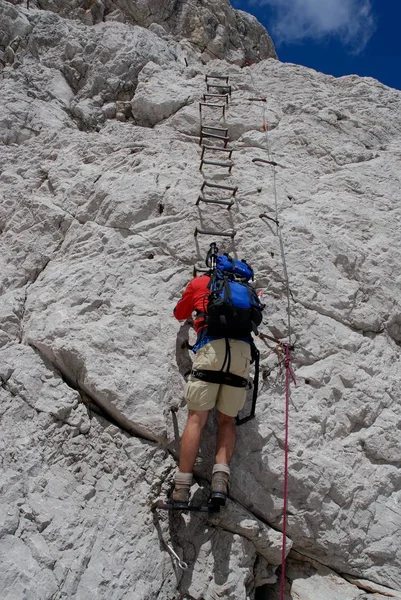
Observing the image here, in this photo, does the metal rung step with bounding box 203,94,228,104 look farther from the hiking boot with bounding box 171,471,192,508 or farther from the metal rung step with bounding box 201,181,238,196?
the hiking boot with bounding box 171,471,192,508

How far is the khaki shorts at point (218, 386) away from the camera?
4750mm

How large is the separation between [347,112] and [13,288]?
27.3 feet

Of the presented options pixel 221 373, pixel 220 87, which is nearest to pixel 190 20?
pixel 220 87

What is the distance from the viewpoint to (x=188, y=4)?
15.9 meters

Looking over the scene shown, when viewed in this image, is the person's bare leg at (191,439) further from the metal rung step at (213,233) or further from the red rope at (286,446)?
the metal rung step at (213,233)

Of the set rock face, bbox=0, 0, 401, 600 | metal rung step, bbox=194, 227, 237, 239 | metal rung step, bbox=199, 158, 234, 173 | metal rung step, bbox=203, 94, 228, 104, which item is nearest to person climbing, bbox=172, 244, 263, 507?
rock face, bbox=0, 0, 401, 600

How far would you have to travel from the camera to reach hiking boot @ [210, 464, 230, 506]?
171 inches

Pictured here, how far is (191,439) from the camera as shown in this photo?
461cm

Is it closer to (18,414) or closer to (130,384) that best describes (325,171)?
(130,384)

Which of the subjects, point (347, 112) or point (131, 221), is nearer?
point (131, 221)

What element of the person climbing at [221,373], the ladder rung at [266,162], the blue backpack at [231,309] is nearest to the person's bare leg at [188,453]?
the person climbing at [221,373]

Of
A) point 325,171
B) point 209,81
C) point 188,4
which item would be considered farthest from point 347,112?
point 188,4

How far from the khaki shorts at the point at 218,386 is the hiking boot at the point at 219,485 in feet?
1.91

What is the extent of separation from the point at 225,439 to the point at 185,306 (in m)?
1.65
